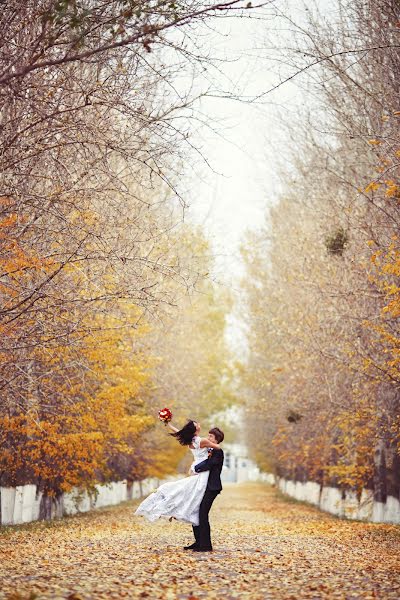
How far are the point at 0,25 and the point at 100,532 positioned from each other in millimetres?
12114

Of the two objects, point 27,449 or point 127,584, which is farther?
point 27,449

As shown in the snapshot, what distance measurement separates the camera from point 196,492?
15.1 m

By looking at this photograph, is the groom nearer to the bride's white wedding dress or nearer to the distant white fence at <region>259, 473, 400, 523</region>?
the bride's white wedding dress

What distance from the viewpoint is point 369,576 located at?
12.3 m

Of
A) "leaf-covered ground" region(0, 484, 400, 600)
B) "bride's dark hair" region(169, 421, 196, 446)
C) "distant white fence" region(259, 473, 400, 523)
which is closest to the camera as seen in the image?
"leaf-covered ground" region(0, 484, 400, 600)

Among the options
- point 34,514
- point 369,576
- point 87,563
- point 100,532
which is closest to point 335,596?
point 369,576

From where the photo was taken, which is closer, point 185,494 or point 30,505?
point 185,494

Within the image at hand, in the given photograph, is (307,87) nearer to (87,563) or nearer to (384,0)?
(384,0)

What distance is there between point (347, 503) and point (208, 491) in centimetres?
2112

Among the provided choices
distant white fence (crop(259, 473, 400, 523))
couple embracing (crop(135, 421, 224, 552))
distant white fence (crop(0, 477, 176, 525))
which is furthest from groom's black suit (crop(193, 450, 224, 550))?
distant white fence (crop(259, 473, 400, 523))

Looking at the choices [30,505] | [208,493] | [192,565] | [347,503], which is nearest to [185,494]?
[208,493]

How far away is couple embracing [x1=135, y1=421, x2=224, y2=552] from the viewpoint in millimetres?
15023

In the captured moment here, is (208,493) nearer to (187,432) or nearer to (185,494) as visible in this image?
(185,494)

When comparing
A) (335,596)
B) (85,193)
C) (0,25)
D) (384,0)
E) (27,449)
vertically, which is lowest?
(335,596)
